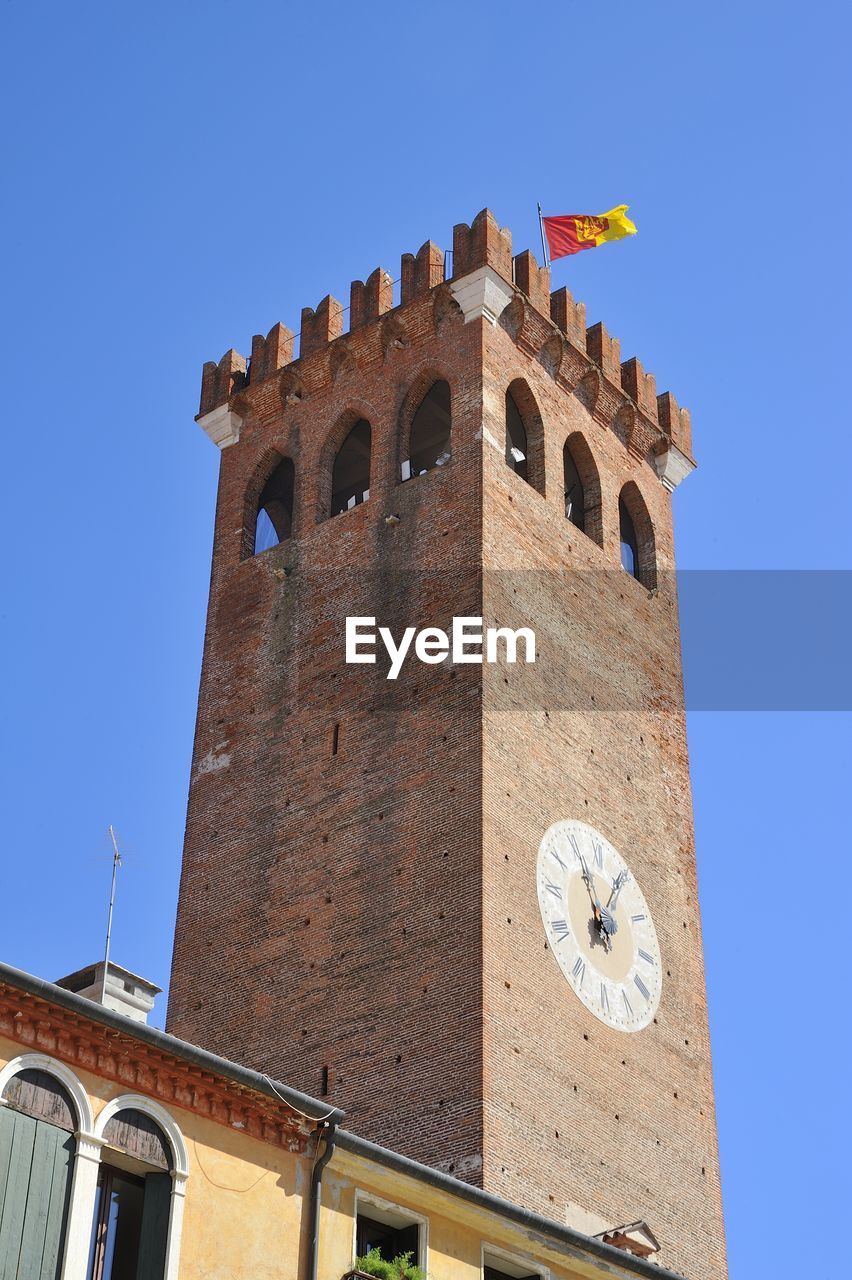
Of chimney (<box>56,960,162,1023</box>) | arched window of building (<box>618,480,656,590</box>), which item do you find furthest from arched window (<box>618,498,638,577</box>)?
chimney (<box>56,960,162,1023</box>)

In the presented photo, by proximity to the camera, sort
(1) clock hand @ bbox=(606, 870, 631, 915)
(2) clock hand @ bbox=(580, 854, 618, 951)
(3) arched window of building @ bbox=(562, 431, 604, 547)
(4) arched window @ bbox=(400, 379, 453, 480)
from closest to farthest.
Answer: (2) clock hand @ bbox=(580, 854, 618, 951) → (1) clock hand @ bbox=(606, 870, 631, 915) → (4) arched window @ bbox=(400, 379, 453, 480) → (3) arched window of building @ bbox=(562, 431, 604, 547)

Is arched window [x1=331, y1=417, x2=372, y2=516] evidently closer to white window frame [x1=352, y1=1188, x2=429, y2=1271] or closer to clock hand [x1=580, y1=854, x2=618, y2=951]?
clock hand [x1=580, y1=854, x2=618, y2=951]

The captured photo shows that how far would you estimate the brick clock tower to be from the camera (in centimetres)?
2658

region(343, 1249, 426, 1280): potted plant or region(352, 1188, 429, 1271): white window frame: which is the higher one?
region(352, 1188, 429, 1271): white window frame

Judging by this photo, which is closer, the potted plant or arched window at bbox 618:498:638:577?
the potted plant

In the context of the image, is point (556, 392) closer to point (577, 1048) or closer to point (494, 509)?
point (494, 509)

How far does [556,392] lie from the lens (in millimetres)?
33062

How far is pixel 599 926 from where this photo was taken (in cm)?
2877

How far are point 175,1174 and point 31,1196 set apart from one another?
1297 mm

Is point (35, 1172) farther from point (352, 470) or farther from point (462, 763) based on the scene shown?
point (352, 470)

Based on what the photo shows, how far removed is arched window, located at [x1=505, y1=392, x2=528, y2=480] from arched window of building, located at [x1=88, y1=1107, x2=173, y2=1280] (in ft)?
53.9

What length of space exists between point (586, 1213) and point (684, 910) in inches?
232

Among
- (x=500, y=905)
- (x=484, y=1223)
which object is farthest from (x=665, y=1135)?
(x=484, y=1223)

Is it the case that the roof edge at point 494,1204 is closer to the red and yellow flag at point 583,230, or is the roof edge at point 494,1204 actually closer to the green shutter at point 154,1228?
the green shutter at point 154,1228
